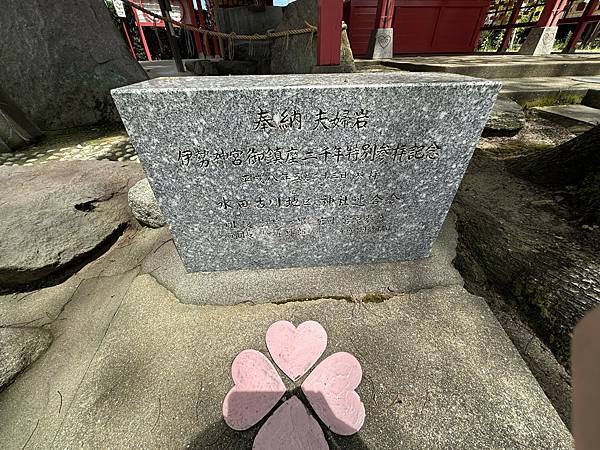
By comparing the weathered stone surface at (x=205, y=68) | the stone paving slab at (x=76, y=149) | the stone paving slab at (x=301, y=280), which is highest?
the weathered stone surface at (x=205, y=68)

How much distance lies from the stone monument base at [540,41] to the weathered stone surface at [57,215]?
9.47m

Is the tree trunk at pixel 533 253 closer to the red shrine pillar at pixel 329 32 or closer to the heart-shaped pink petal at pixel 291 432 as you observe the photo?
the heart-shaped pink petal at pixel 291 432

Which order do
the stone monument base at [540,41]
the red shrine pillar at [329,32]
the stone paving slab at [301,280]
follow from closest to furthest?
the stone paving slab at [301,280], the red shrine pillar at [329,32], the stone monument base at [540,41]

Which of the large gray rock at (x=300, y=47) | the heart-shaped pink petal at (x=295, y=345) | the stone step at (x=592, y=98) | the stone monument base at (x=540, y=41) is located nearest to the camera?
the heart-shaped pink petal at (x=295, y=345)

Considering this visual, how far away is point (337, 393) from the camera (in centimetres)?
111

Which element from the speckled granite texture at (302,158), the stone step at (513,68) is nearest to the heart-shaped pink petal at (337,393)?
the speckled granite texture at (302,158)

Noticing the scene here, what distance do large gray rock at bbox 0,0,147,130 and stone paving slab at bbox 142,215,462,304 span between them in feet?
10.7

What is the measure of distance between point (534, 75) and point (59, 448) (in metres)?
8.00

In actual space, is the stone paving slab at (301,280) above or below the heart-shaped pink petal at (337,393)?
above

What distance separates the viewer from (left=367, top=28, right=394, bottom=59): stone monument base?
581cm

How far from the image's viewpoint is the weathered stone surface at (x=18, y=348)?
1.21m

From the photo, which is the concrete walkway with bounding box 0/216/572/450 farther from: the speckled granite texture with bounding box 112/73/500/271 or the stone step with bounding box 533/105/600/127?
the stone step with bounding box 533/105/600/127

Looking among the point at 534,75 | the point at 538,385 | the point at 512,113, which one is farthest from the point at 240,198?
the point at 534,75

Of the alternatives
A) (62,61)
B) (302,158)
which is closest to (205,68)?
(62,61)
